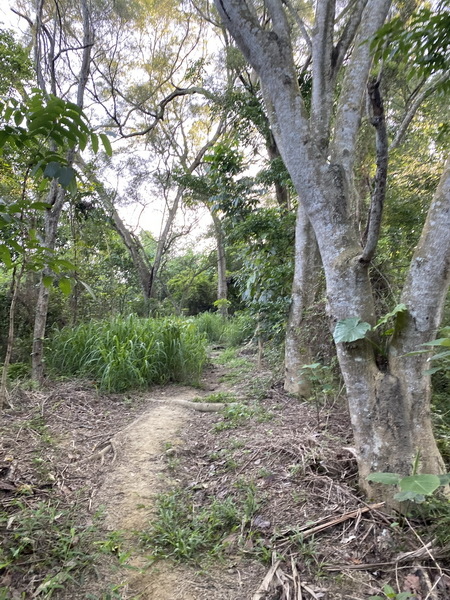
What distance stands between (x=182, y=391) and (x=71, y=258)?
2766 millimetres

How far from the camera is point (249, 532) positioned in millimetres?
1681

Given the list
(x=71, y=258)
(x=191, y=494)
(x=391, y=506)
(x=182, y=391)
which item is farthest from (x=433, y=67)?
(x=71, y=258)

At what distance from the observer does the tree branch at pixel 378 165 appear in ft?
4.89

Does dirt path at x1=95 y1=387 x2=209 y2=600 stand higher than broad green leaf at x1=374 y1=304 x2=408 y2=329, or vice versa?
broad green leaf at x1=374 y1=304 x2=408 y2=329

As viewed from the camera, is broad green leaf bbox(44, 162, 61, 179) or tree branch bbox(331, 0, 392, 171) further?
tree branch bbox(331, 0, 392, 171)

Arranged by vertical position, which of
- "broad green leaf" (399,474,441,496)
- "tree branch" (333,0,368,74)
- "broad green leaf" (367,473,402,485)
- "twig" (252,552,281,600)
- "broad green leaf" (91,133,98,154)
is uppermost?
"tree branch" (333,0,368,74)

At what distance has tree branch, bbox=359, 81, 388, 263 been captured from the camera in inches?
58.7

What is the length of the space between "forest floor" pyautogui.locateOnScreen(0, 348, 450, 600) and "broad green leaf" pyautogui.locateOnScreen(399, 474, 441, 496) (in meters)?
0.43

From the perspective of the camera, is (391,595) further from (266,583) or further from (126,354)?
(126,354)

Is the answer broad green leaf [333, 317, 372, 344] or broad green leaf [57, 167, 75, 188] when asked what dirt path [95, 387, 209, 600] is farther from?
broad green leaf [57, 167, 75, 188]

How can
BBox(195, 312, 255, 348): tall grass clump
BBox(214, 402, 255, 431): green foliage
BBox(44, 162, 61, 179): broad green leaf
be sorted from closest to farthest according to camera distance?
1. BBox(44, 162, 61, 179): broad green leaf
2. BBox(214, 402, 255, 431): green foliage
3. BBox(195, 312, 255, 348): tall grass clump

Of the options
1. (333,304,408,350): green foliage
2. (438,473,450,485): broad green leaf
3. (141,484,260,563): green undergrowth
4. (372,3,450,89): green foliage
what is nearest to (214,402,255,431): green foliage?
(141,484,260,563): green undergrowth

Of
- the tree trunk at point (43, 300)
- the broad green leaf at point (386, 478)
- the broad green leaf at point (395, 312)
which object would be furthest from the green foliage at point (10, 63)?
the broad green leaf at point (386, 478)

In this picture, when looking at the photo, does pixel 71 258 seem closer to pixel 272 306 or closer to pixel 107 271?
pixel 107 271
